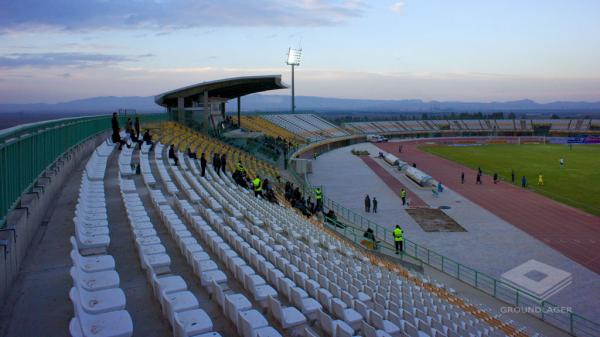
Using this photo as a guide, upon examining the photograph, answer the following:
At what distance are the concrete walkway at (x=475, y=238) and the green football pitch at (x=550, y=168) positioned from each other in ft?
22.4

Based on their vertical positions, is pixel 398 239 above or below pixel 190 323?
below

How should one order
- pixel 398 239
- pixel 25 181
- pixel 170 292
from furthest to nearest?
pixel 398 239, pixel 25 181, pixel 170 292

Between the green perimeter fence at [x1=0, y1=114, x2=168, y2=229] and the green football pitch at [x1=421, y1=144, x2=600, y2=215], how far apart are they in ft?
81.7

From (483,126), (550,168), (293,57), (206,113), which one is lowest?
(550,168)

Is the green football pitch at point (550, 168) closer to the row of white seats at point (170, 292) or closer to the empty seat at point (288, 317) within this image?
the empty seat at point (288, 317)

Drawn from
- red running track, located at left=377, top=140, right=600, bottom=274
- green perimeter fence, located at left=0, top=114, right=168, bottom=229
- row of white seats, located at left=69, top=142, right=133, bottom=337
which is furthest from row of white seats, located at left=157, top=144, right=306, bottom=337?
red running track, located at left=377, top=140, right=600, bottom=274

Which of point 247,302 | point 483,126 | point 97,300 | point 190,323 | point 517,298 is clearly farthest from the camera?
point 483,126

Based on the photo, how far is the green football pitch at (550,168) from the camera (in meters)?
28.9

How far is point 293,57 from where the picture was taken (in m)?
74.5

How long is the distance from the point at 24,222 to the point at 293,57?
229ft

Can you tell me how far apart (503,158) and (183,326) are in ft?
170

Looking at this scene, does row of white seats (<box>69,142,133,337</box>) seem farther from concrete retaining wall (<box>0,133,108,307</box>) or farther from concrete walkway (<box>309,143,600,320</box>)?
concrete walkway (<box>309,143,600,320</box>)

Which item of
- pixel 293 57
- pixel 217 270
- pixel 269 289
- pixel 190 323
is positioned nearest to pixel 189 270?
pixel 217 270

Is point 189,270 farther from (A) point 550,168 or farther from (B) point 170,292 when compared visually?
(A) point 550,168
